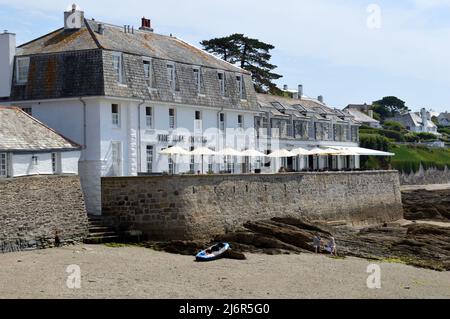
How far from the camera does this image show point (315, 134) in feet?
204

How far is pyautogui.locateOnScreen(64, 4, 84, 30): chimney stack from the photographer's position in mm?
40469

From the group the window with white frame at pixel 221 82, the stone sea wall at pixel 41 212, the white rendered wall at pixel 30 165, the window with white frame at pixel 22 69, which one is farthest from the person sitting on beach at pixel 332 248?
the window with white frame at pixel 22 69

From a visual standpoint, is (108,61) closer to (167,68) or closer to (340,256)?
(167,68)

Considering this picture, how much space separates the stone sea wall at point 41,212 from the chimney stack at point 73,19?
373 inches

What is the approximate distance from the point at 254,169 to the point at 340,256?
1663 centimetres

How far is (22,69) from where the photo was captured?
39125 mm

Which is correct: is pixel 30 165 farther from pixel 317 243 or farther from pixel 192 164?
pixel 192 164

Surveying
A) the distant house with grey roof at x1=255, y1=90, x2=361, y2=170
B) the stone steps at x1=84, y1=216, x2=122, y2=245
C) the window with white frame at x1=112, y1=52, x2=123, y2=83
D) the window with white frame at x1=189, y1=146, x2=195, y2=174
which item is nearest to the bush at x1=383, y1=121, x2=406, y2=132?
the distant house with grey roof at x1=255, y1=90, x2=361, y2=170

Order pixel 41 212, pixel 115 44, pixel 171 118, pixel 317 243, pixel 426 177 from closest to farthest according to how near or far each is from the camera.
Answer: pixel 41 212 → pixel 317 243 → pixel 115 44 → pixel 171 118 → pixel 426 177

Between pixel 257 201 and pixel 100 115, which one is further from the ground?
pixel 100 115

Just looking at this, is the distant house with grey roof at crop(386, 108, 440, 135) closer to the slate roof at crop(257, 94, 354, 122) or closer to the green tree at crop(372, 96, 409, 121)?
the green tree at crop(372, 96, 409, 121)

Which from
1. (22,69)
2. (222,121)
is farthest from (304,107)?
(22,69)

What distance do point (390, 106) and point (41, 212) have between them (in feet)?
459
